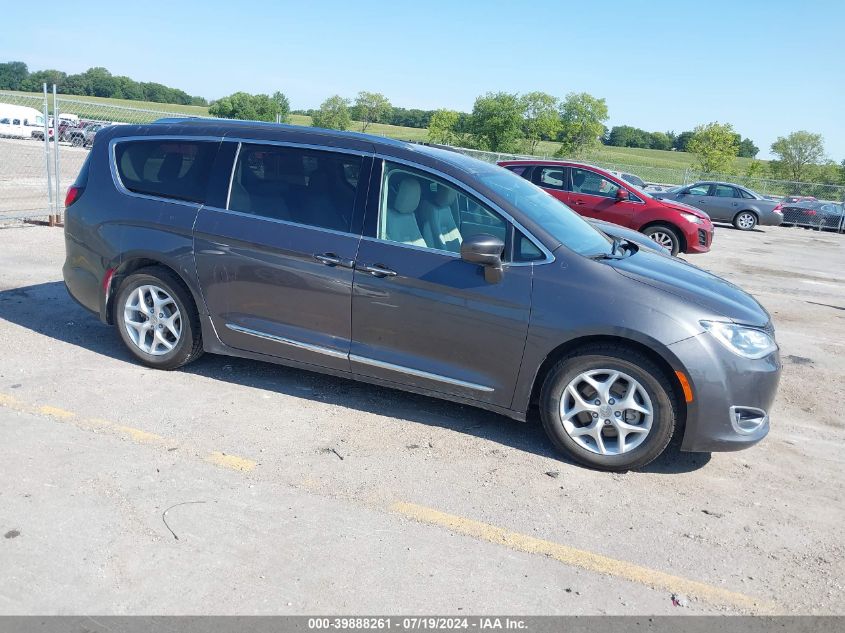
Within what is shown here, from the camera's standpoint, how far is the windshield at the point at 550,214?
4609 mm

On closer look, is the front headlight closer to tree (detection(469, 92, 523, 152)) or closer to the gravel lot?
the gravel lot

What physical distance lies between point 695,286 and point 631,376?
2.56 ft

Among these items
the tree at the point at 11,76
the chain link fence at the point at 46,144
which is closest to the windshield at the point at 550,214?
the chain link fence at the point at 46,144

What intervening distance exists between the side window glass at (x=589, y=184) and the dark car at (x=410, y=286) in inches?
340

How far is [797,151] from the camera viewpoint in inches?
2549

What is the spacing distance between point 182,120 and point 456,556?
3987 millimetres

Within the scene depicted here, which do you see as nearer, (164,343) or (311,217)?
(311,217)

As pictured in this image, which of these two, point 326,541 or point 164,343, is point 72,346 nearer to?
point 164,343

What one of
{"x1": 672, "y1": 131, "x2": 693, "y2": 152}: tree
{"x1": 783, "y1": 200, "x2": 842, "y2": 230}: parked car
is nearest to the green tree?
{"x1": 672, "y1": 131, "x2": 693, "y2": 152}: tree

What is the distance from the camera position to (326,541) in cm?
333

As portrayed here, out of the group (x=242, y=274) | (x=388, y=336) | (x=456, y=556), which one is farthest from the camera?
(x=242, y=274)

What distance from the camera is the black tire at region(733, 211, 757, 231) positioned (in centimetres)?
2366

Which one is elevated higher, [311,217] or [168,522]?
[311,217]
